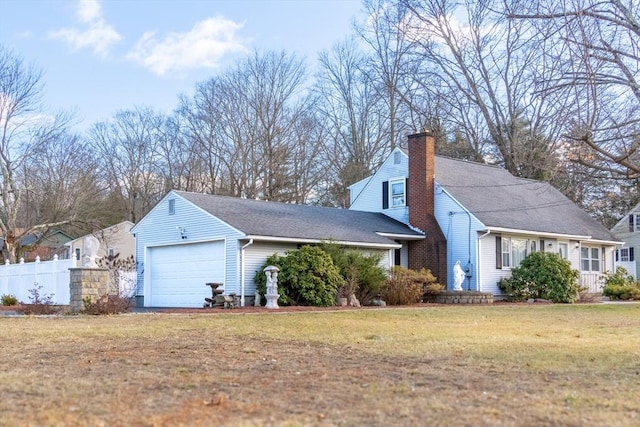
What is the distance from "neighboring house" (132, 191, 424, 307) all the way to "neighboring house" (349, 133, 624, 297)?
1039 mm

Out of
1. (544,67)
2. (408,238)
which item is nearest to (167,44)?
(408,238)

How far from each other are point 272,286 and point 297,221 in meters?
4.12

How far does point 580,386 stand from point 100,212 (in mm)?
40868

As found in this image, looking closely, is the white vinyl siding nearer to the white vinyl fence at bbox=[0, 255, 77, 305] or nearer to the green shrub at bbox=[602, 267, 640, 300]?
the green shrub at bbox=[602, 267, 640, 300]

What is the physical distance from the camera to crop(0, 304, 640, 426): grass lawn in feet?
17.3

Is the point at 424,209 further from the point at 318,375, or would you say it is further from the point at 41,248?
the point at 41,248

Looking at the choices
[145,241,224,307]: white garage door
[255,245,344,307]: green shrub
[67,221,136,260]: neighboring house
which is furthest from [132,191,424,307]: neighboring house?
[67,221,136,260]: neighboring house

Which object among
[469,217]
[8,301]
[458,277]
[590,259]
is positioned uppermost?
[469,217]

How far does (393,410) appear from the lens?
5.39m

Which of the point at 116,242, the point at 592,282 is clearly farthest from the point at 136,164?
the point at 592,282

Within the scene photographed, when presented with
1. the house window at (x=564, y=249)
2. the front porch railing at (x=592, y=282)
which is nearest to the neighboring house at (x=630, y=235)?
the front porch railing at (x=592, y=282)

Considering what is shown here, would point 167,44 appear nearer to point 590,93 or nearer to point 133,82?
point 133,82

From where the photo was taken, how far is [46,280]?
2331 cm

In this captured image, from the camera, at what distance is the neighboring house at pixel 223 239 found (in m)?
20.5
